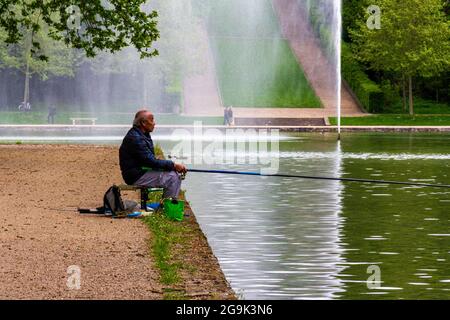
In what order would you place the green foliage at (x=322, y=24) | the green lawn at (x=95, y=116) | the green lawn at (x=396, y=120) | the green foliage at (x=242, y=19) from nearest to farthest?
the green lawn at (x=396, y=120), the green lawn at (x=95, y=116), the green foliage at (x=322, y=24), the green foliage at (x=242, y=19)

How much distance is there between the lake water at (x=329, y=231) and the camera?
12.6 meters

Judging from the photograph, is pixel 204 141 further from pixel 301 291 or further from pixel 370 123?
pixel 301 291

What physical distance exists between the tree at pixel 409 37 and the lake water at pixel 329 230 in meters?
32.6

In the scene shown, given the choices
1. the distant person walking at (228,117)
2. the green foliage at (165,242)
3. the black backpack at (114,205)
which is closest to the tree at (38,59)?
the distant person walking at (228,117)

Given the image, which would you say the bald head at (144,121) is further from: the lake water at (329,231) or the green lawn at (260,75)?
the green lawn at (260,75)

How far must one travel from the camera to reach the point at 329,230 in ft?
56.4

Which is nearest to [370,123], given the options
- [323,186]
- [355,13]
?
[355,13]

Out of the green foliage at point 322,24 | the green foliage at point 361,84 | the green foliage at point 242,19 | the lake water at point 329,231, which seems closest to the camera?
the lake water at point 329,231

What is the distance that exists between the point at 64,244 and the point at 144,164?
3.77 m

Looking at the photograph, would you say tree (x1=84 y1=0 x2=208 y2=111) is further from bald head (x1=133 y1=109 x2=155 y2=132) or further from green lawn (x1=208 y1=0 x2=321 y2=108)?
bald head (x1=133 y1=109 x2=155 y2=132)

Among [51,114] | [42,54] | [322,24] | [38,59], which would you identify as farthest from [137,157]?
[322,24]

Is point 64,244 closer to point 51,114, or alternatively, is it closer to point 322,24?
point 51,114

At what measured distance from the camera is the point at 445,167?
30.4m
